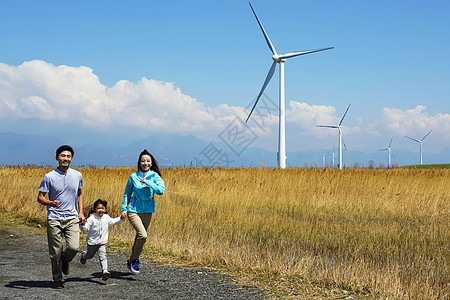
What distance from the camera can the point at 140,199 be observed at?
6875 mm

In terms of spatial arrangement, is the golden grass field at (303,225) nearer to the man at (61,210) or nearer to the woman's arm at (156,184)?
the woman's arm at (156,184)

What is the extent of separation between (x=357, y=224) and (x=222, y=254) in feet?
18.1

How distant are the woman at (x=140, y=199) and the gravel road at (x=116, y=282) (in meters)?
0.46

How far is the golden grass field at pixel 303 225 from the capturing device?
→ 6844 mm

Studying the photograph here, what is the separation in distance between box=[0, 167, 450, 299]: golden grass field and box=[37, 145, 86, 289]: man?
2.52 metres

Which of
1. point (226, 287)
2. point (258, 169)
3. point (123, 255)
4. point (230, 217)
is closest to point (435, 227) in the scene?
point (230, 217)

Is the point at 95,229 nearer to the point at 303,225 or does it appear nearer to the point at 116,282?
the point at 116,282

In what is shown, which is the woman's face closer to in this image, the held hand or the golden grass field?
the held hand

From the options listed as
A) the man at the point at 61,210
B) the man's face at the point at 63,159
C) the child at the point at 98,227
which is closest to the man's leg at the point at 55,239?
the man at the point at 61,210

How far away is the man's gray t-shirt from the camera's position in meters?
6.28

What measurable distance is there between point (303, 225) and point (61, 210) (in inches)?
268

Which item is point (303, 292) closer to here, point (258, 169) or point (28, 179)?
point (258, 169)

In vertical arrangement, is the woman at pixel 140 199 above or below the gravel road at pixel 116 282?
above

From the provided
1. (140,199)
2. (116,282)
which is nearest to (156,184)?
(140,199)
